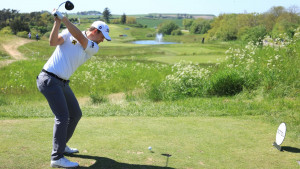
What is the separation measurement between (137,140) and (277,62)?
9.59 m

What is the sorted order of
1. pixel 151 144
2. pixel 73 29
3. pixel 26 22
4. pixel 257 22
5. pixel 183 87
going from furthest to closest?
pixel 26 22
pixel 257 22
pixel 183 87
pixel 151 144
pixel 73 29

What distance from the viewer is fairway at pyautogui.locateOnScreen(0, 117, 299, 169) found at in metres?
4.53

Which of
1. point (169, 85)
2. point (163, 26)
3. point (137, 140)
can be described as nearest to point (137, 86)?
point (169, 85)

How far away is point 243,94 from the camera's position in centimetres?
1130

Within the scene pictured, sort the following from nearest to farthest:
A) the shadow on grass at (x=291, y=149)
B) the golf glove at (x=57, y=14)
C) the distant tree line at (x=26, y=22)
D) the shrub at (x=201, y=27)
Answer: the golf glove at (x=57, y=14) < the shadow on grass at (x=291, y=149) < the distant tree line at (x=26, y=22) < the shrub at (x=201, y=27)

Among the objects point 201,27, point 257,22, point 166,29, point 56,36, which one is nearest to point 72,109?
point 56,36

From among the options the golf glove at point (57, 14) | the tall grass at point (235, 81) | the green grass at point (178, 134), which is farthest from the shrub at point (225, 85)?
the golf glove at point (57, 14)

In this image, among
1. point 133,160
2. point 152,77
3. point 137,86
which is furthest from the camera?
point 152,77

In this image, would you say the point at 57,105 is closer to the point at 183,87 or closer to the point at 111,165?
the point at 111,165

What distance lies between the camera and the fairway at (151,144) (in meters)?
4.53

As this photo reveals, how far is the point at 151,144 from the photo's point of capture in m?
5.28

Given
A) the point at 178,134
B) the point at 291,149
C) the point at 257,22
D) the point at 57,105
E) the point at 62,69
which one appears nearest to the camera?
the point at 62,69

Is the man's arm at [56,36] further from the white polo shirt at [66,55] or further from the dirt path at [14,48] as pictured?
the dirt path at [14,48]

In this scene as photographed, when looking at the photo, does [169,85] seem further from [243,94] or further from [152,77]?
[152,77]
